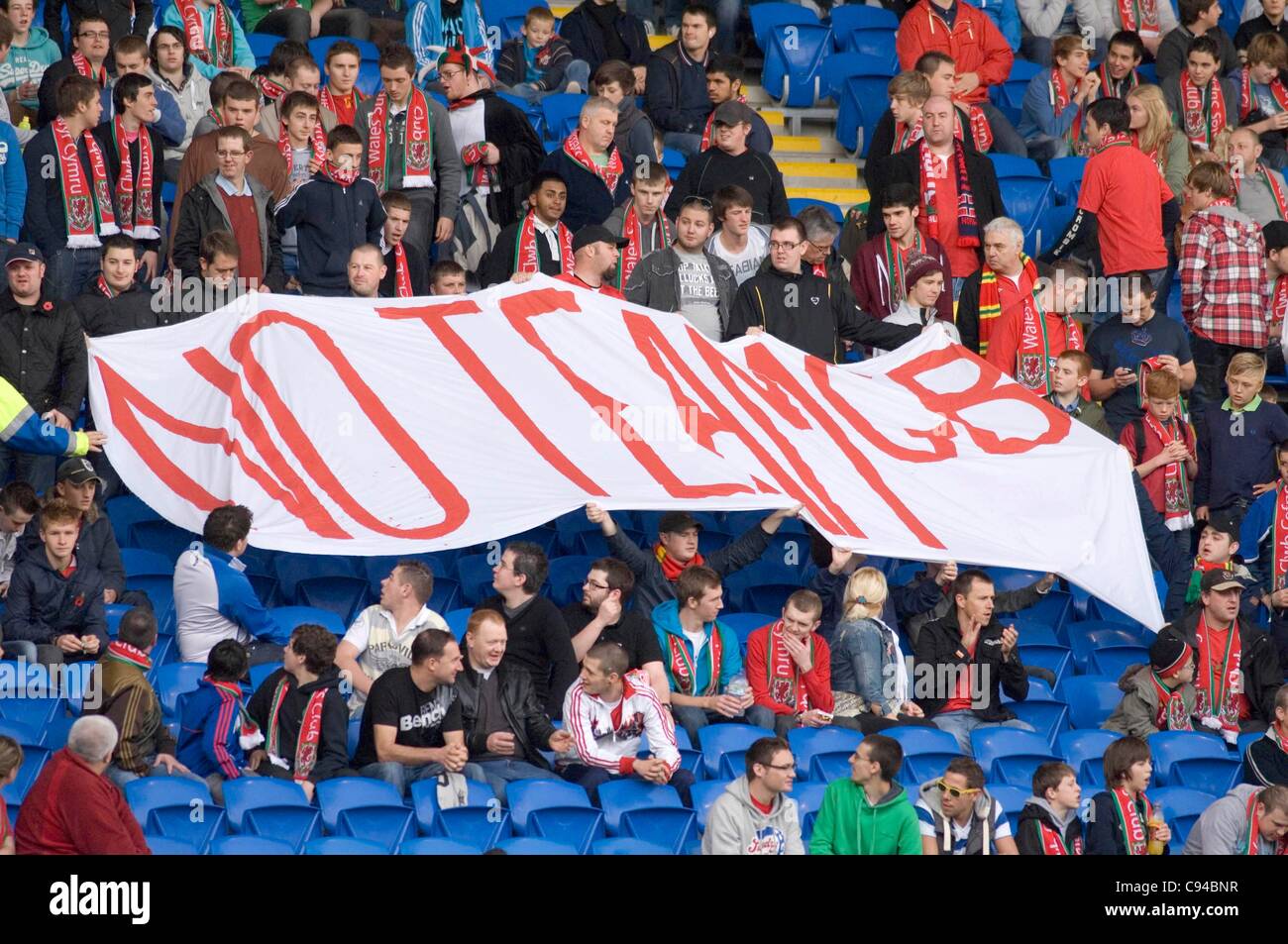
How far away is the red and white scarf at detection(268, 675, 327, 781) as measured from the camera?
951cm

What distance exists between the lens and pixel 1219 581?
1128 centimetres

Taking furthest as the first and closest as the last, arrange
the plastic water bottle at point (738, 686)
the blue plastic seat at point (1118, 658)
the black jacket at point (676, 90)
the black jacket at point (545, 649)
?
1. the black jacket at point (676, 90)
2. the blue plastic seat at point (1118, 658)
3. the plastic water bottle at point (738, 686)
4. the black jacket at point (545, 649)

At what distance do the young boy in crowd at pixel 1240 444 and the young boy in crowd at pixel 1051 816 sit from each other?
3611mm

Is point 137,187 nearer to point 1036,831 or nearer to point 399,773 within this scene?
point 399,773

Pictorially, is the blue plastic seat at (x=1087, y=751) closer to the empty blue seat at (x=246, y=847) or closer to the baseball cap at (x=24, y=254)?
the empty blue seat at (x=246, y=847)

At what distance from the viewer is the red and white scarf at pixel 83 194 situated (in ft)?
40.3

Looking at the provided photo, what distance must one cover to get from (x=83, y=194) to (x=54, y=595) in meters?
3.01

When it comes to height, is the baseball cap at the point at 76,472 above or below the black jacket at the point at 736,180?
below

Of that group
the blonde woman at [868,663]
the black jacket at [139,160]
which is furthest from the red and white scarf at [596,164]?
the blonde woman at [868,663]

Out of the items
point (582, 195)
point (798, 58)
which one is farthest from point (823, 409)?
point (798, 58)
